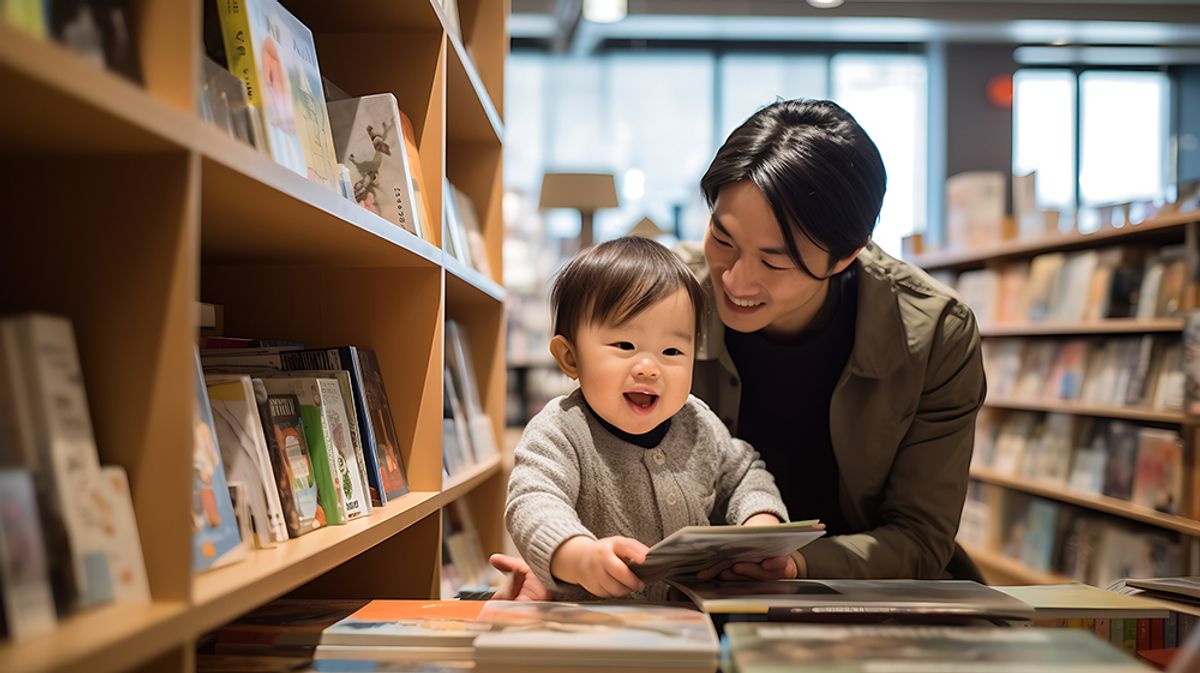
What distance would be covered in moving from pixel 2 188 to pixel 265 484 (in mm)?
450

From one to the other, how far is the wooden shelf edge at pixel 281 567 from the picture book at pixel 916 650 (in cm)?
46

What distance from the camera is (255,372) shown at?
4.37 ft

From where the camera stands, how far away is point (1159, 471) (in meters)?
3.48

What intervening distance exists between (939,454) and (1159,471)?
2.23 m

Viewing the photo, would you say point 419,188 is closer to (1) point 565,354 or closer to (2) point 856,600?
(1) point 565,354

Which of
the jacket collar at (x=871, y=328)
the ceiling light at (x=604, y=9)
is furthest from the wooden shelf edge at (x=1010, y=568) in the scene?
the ceiling light at (x=604, y=9)

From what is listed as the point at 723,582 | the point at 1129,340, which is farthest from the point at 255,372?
the point at 1129,340

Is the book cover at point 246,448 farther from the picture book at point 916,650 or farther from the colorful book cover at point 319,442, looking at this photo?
the picture book at point 916,650

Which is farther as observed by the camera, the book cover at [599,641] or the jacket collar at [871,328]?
the jacket collar at [871,328]

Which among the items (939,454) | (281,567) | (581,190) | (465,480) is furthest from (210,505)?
(581,190)

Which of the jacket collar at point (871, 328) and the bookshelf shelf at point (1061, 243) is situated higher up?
the bookshelf shelf at point (1061, 243)

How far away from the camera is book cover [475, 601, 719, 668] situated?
0.94 m

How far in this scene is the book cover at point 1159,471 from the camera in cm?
336

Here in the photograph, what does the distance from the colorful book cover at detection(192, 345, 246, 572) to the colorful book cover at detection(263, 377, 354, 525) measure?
0.28 metres
